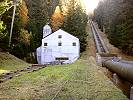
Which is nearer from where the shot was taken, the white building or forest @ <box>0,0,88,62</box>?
forest @ <box>0,0,88,62</box>

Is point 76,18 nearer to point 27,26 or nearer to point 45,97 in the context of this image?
point 27,26

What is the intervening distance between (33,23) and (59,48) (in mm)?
10276

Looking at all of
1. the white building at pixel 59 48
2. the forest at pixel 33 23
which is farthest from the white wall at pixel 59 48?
the forest at pixel 33 23

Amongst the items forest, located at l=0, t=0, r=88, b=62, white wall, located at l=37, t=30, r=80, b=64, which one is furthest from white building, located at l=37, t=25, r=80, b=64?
forest, located at l=0, t=0, r=88, b=62

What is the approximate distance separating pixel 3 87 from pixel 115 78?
335 inches

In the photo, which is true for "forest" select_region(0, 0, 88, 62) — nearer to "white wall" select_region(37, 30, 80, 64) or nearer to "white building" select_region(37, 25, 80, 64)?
"white building" select_region(37, 25, 80, 64)

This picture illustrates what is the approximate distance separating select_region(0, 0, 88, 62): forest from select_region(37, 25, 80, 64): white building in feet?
8.30

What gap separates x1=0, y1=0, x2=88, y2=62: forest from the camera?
54.6 m

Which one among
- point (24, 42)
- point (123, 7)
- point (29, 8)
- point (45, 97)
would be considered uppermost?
point (29, 8)

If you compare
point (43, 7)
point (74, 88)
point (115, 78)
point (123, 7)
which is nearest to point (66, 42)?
point (43, 7)

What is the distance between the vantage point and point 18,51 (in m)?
A: 56.7

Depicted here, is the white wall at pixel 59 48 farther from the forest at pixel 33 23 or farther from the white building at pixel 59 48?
the forest at pixel 33 23

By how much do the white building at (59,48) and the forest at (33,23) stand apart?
253 centimetres

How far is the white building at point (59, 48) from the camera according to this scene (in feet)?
209
